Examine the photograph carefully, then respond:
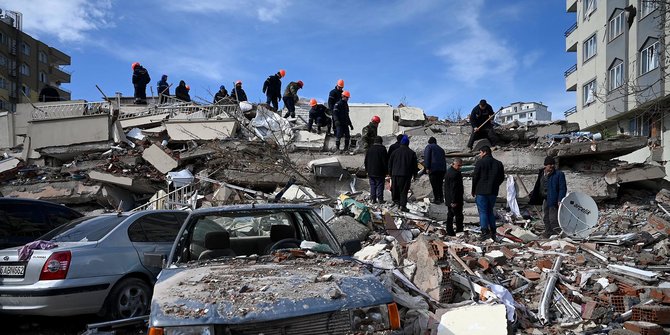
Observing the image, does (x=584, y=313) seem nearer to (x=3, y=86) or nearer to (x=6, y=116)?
(x=6, y=116)

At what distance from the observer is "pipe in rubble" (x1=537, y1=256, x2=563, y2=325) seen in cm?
537

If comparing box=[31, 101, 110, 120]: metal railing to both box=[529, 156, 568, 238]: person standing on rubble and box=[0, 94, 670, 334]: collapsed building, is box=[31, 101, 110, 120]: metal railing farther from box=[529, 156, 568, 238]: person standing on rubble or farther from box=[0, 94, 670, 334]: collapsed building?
box=[529, 156, 568, 238]: person standing on rubble

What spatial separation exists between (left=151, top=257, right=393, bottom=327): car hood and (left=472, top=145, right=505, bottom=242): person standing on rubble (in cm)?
531

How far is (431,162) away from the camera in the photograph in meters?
10.8

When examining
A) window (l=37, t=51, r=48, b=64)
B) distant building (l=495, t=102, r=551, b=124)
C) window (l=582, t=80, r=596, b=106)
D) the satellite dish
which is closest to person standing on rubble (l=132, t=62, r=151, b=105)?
the satellite dish

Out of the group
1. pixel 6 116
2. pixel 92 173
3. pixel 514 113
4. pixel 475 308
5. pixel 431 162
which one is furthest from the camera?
pixel 514 113

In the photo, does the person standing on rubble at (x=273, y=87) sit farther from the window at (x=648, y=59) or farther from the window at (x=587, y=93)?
the window at (x=587, y=93)

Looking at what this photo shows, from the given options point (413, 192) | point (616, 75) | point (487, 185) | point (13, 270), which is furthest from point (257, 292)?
point (616, 75)

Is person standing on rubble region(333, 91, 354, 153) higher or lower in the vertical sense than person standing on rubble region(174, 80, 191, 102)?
lower

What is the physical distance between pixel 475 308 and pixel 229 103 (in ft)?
43.9

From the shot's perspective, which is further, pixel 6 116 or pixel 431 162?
pixel 6 116

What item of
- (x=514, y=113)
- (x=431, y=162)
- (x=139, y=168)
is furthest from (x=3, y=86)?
(x=514, y=113)

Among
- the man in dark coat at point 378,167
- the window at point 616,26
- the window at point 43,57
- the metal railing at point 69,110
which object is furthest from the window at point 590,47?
the window at point 43,57

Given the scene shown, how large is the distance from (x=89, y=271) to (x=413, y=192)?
27.2 ft
